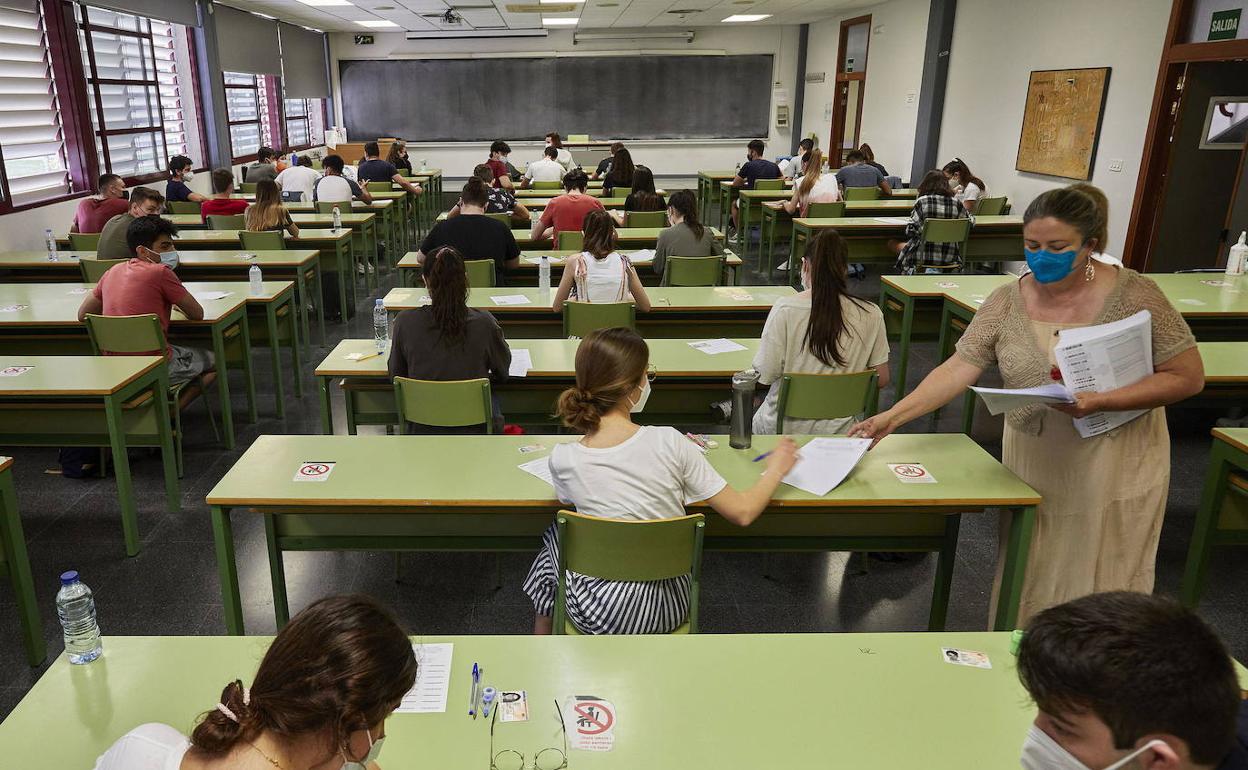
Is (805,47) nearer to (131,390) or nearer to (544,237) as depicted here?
(544,237)

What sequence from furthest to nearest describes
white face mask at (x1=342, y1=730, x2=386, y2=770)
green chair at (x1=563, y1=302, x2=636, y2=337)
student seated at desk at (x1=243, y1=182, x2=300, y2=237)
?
1. student seated at desk at (x1=243, y1=182, x2=300, y2=237)
2. green chair at (x1=563, y1=302, x2=636, y2=337)
3. white face mask at (x1=342, y1=730, x2=386, y2=770)

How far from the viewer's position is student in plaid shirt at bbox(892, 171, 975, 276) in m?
6.81

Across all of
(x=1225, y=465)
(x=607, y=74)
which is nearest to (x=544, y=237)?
(x=1225, y=465)

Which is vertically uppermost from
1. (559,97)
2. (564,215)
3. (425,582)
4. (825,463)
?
(559,97)

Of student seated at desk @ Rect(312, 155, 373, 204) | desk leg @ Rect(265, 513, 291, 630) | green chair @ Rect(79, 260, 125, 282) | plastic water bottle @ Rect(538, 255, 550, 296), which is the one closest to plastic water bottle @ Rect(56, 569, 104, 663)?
desk leg @ Rect(265, 513, 291, 630)

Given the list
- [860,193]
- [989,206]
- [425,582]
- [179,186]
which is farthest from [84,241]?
[989,206]

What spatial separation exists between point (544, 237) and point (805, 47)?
37.2 feet

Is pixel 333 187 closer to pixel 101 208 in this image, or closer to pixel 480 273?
pixel 101 208

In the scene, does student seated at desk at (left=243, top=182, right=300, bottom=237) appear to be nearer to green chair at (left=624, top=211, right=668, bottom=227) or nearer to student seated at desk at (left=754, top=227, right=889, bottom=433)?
green chair at (left=624, top=211, right=668, bottom=227)

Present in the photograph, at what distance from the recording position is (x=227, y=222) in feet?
23.2

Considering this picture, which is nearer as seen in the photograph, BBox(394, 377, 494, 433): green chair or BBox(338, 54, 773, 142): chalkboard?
BBox(394, 377, 494, 433): green chair

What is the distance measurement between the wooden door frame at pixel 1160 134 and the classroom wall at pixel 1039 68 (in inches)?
5.3

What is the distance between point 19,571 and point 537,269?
12.4 feet

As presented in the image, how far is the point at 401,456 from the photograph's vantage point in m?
2.59
